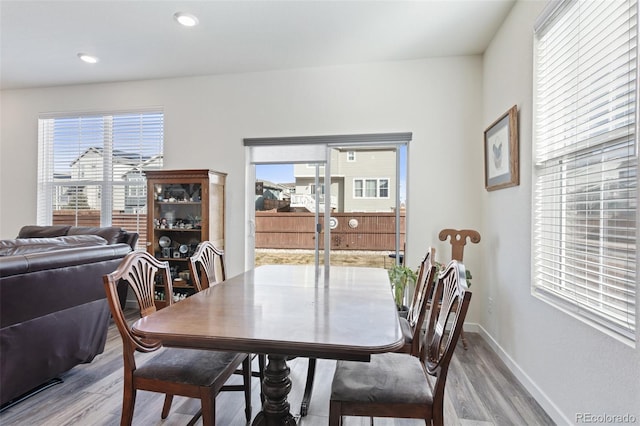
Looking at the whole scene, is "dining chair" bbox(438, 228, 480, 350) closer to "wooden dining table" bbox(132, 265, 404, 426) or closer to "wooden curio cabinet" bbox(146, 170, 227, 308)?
"wooden dining table" bbox(132, 265, 404, 426)

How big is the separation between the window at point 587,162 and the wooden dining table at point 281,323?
→ 1010 millimetres

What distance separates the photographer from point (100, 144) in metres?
4.32

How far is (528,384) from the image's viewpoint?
2135 millimetres

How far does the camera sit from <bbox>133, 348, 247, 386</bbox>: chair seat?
4.51 feet

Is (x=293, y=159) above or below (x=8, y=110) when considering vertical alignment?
below

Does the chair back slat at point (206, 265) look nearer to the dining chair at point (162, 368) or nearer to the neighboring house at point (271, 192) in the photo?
the dining chair at point (162, 368)

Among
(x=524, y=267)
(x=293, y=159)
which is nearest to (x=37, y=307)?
(x=293, y=159)

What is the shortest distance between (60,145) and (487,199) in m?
5.59

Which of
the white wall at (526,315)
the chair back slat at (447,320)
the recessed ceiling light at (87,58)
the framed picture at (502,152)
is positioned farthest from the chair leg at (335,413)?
the recessed ceiling light at (87,58)

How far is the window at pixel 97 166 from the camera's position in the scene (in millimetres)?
4180

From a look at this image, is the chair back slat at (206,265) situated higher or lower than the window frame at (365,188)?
lower

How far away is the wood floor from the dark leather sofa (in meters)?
0.13

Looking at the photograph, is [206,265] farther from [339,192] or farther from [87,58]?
[87,58]

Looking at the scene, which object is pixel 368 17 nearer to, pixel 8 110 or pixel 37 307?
pixel 37 307
